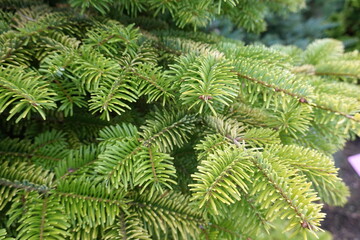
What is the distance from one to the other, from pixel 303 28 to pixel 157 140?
212cm

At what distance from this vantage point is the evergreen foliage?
466 mm

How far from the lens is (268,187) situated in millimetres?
456

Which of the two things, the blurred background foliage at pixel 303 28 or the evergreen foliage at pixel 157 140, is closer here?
the evergreen foliage at pixel 157 140

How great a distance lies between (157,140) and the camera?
0.55 m

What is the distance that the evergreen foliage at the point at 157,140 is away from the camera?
47cm

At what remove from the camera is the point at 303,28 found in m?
2.25

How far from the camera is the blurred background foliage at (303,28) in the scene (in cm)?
187

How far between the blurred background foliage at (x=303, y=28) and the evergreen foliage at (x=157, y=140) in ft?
A: 2.60

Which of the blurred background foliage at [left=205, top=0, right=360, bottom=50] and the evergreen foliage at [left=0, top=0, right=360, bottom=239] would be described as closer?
the evergreen foliage at [left=0, top=0, right=360, bottom=239]

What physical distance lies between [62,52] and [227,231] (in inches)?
19.9

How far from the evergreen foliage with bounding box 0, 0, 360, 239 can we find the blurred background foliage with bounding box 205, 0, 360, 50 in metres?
0.79

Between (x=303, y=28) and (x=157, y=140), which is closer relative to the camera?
(x=157, y=140)

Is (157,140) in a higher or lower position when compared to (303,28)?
lower

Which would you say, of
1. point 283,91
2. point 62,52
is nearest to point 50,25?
point 62,52
